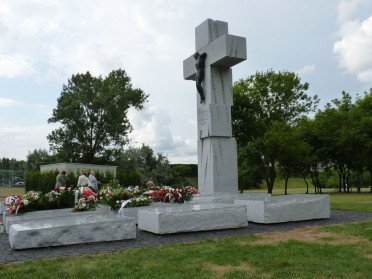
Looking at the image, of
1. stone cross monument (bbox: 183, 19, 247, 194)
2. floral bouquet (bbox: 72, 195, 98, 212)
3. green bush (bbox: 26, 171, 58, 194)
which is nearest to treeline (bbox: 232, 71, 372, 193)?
green bush (bbox: 26, 171, 58, 194)

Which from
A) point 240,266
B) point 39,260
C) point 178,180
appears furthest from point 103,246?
point 178,180

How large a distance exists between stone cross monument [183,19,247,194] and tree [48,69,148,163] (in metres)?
27.6

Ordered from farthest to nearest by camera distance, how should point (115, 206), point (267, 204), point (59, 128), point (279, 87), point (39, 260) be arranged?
point (59, 128) < point (279, 87) < point (115, 206) < point (267, 204) < point (39, 260)

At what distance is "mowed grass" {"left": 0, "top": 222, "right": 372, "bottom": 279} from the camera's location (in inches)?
186

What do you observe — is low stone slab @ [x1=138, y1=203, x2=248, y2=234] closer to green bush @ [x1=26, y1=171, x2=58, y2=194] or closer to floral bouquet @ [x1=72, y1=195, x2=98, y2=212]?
floral bouquet @ [x1=72, y1=195, x2=98, y2=212]

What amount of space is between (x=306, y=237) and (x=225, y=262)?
2.46 metres

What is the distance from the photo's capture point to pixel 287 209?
926 cm

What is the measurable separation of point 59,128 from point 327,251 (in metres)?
37.8

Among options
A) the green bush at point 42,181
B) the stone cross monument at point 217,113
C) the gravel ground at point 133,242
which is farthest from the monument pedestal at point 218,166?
the green bush at point 42,181

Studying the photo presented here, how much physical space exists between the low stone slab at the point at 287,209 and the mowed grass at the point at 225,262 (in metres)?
2.22

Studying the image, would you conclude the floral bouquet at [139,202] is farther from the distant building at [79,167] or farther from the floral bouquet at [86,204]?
the distant building at [79,167]

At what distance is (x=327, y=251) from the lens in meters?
5.78

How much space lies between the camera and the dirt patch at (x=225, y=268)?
479 centimetres

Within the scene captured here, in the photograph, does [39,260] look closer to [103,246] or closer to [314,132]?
[103,246]
